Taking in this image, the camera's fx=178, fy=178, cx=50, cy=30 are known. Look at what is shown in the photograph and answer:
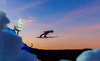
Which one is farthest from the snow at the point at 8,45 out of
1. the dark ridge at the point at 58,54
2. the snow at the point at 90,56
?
the dark ridge at the point at 58,54

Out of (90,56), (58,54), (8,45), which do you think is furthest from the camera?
(58,54)

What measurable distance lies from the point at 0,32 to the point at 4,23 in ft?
0.69

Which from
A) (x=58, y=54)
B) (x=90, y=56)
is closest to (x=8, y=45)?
(x=90, y=56)

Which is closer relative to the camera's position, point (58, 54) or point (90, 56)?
point (90, 56)

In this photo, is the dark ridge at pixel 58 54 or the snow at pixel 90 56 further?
the dark ridge at pixel 58 54

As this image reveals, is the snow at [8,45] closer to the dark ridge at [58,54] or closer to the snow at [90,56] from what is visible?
the snow at [90,56]

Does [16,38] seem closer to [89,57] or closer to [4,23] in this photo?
[4,23]

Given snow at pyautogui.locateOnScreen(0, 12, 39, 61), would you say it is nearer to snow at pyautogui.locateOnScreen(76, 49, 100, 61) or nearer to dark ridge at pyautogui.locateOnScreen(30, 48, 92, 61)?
snow at pyautogui.locateOnScreen(76, 49, 100, 61)

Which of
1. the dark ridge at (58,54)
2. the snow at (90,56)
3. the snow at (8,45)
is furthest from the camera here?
the dark ridge at (58,54)

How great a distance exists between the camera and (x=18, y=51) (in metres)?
3.75

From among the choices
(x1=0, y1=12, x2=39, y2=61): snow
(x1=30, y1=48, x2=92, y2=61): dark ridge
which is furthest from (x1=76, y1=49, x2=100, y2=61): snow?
(x1=30, y1=48, x2=92, y2=61): dark ridge

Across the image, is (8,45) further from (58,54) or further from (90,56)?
(58,54)

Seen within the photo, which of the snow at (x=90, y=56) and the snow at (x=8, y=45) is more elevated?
the snow at (x=8, y=45)

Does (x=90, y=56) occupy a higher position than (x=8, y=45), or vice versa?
(x=8, y=45)
